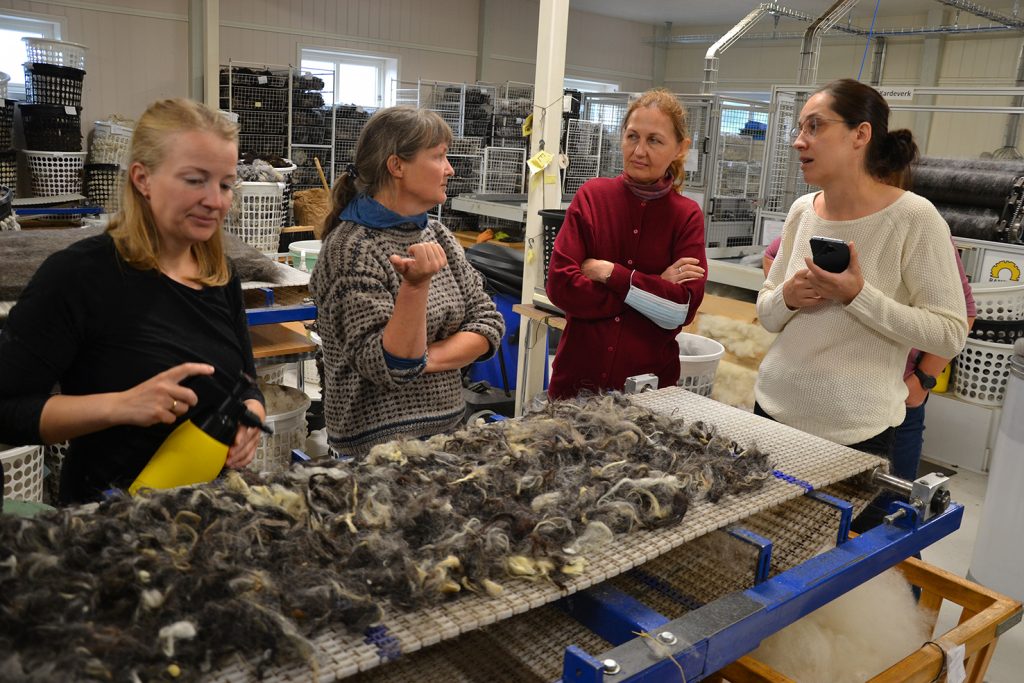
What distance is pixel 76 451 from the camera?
1273 millimetres

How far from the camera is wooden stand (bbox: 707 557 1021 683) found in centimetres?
117

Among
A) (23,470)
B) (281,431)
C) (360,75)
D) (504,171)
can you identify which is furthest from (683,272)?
(360,75)

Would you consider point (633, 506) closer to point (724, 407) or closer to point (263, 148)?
point (724, 407)

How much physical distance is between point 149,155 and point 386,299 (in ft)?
1.66

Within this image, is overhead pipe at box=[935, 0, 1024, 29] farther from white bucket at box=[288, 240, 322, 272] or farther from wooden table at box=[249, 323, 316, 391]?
wooden table at box=[249, 323, 316, 391]

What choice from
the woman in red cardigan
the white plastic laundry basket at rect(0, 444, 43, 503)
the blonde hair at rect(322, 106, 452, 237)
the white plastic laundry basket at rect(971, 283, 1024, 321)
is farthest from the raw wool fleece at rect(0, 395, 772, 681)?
the white plastic laundry basket at rect(971, 283, 1024, 321)

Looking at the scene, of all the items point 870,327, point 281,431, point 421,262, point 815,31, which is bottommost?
point 281,431

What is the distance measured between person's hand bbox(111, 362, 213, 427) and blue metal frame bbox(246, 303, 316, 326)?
1482 mm

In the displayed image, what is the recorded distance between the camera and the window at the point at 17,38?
25.0 ft

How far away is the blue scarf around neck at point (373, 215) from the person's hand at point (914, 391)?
1.19 m

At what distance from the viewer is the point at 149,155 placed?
1.20m

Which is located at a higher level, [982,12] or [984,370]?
[982,12]

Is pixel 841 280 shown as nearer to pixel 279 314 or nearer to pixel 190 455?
pixel 190 455

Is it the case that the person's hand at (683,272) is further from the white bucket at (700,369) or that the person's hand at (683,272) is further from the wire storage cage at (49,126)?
the wire storage cage at (49,126)
